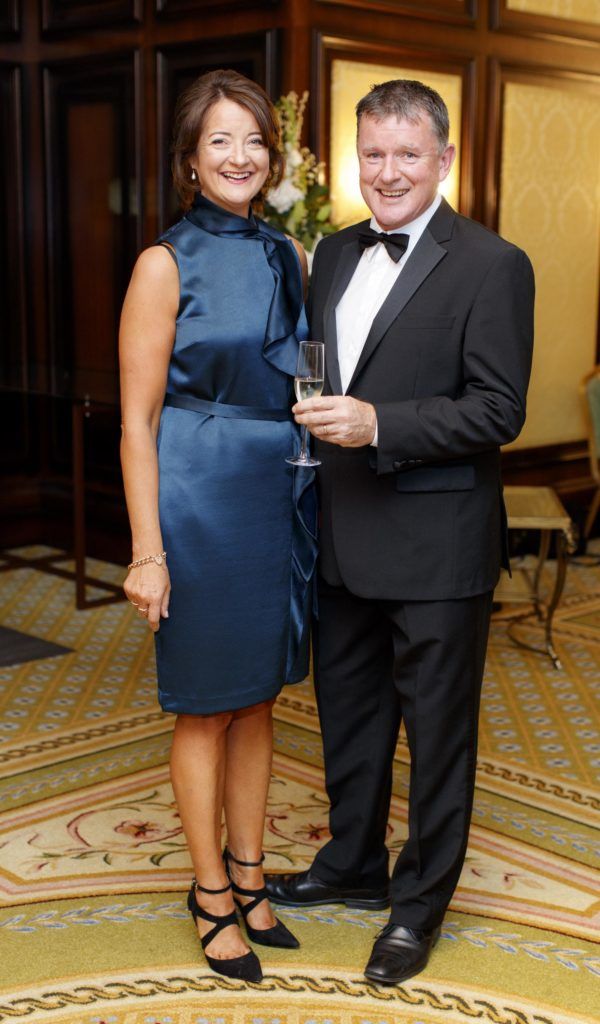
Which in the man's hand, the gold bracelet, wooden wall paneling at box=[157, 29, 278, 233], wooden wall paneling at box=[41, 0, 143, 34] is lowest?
the gold bracelet

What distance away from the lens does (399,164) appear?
2506 millimetres

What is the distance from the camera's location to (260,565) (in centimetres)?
271

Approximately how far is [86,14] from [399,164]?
4671 millimetres

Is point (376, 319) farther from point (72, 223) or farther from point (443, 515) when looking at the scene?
point (72, 223)

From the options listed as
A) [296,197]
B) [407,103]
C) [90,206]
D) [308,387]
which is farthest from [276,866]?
[90,206]

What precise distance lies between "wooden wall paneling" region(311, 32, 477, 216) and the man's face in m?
3.35

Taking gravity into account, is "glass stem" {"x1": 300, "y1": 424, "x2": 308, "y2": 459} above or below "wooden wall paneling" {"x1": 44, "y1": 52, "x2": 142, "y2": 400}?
below

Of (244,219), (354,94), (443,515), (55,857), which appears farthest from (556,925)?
(354,94)

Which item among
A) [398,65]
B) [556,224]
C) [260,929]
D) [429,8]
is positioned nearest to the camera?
[260,929]

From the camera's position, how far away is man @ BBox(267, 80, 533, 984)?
2502 mm

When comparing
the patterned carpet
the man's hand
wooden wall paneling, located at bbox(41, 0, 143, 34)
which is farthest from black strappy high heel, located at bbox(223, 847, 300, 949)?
wooden wall paneling, located at bbox(41, 0, 143, 34)

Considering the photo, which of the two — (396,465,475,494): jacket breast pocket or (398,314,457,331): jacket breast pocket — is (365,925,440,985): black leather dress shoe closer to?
(396,465,475,494): jacket breast pocket

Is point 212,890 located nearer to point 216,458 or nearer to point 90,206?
point 216,458

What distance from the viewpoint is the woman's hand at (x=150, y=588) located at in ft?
8.50
